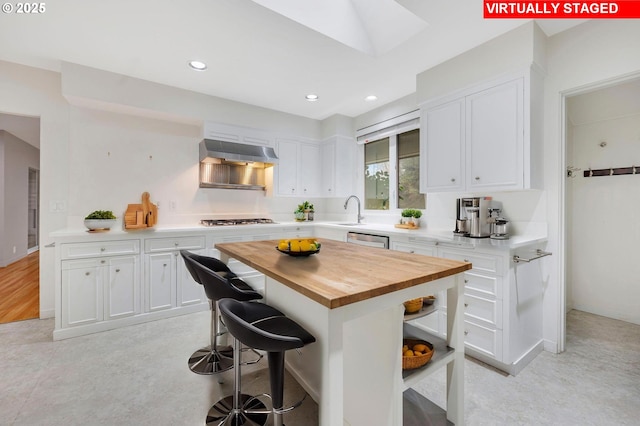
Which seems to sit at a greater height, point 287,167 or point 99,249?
point 287,167

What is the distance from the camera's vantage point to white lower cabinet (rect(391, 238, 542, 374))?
2078 millimetres

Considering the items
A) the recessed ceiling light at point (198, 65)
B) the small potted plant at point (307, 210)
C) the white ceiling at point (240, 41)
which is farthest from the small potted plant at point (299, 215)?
the recessed ceiling light at point (198, 65)

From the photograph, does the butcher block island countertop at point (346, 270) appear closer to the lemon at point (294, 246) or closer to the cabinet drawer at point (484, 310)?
the lemon at point (294, 246)

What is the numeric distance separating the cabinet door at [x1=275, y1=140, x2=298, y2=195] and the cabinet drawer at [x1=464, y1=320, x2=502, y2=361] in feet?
9.70

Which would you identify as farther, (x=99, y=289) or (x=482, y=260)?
(x=99, y=289)

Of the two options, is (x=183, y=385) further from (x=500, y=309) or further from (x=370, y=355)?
(x=500, y=309)

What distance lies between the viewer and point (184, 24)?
2.23 metres

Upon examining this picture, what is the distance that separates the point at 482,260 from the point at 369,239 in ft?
4.08

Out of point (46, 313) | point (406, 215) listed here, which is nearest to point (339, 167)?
point (406, 215)

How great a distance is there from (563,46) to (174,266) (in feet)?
14.2

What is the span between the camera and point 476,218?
2506 mm

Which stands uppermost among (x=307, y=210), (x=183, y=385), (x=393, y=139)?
(x=393, y=139)

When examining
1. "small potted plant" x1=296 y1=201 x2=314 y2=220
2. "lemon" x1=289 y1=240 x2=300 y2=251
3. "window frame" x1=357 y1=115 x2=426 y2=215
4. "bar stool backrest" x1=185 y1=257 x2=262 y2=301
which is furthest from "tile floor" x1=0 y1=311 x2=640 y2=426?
"small potted plant" x1=296 y1=201 x2=314 y2=220

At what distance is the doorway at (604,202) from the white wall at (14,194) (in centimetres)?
873
